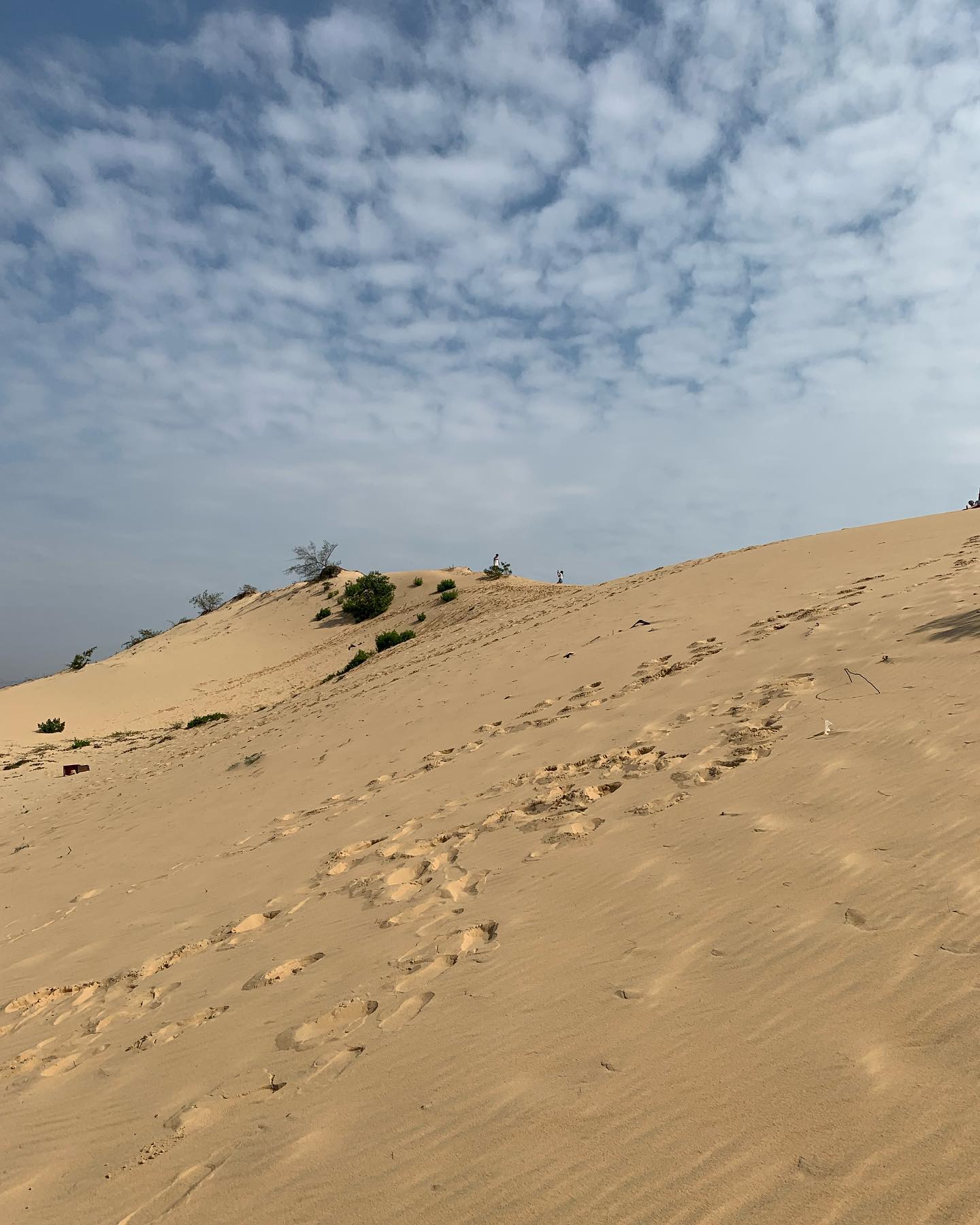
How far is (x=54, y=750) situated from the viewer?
1764cm

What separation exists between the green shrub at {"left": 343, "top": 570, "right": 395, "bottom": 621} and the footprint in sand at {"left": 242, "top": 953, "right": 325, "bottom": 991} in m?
25.8

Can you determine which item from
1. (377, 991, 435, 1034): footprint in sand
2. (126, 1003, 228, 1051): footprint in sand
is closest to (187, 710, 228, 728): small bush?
(126, 1003, 228, 1051): footprint in sand

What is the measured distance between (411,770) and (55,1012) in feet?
12.2

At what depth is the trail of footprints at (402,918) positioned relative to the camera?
113 inches

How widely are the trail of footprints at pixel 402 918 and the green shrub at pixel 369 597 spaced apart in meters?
24.1

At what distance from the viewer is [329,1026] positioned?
2.97 metres

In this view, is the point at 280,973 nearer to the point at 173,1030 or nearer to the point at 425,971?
the point at 173,1030

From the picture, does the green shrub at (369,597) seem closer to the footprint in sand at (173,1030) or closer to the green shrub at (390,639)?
the green shrub at (390,639)

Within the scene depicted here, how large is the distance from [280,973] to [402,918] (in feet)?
2.12

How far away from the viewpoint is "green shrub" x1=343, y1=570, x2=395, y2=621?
29422 millimetres

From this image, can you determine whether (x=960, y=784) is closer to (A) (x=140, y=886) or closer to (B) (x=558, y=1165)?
(B) (x=558, y=1165)

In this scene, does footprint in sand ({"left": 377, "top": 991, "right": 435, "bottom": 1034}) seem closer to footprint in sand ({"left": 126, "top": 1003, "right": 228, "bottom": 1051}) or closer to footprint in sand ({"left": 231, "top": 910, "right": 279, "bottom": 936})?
footprint in sand ({"left": 126, "top": 1003, "right": 228, "bottom": 1051})

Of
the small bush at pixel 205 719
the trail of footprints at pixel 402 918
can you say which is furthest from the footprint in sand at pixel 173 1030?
the small bush at pixel 205 719

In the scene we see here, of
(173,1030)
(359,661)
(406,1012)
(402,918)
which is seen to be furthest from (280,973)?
(359,661)
